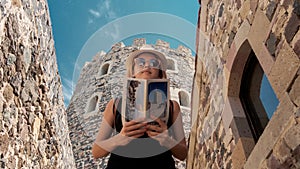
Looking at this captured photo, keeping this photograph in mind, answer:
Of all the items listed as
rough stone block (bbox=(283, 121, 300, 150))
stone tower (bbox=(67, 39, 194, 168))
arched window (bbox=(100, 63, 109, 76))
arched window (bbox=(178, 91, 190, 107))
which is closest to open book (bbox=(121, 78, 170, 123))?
rough stone block (bbox=(283, 121, 300, 150))

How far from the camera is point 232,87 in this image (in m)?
3.58

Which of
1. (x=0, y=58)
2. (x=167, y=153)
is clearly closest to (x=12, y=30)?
(x=0, y=58)

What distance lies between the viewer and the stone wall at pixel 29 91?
9.06 feet

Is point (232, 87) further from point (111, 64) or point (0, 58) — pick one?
point (111, 64)

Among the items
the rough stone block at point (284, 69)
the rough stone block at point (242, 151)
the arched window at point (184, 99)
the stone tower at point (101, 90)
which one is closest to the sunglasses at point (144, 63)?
the rough stone block at point (284, 69)

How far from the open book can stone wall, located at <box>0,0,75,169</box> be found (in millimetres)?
1266

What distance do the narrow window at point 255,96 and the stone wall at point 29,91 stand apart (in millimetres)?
2148

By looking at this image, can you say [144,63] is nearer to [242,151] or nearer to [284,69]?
[284,69]

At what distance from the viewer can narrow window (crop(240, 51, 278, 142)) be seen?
299cm

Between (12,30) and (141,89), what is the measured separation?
158cm

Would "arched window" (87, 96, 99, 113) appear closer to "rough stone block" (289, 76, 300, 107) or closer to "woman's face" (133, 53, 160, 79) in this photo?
"woman's face" (133, 53, 160, 79)

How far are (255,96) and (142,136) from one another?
5.72 ft

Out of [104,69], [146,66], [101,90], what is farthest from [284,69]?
[104,69]

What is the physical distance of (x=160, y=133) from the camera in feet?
6.18
